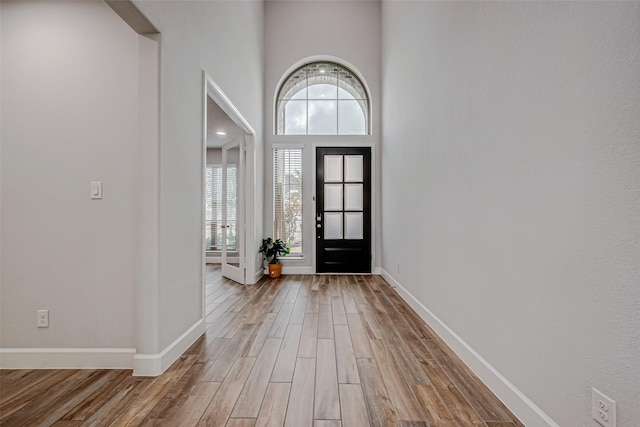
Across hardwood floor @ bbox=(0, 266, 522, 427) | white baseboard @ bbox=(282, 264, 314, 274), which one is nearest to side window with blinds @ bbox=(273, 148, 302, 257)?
white baseboard @ bbox=(282, 264, 314, 274)

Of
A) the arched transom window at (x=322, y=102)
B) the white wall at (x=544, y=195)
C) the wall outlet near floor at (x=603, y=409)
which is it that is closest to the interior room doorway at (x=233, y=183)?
the arched transom window at (x=322, y=102)

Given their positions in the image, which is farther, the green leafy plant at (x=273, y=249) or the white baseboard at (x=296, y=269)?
the white baseboard at (x=296, y=269)

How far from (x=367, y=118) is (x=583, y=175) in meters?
4.64

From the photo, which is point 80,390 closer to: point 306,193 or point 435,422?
point 435,422

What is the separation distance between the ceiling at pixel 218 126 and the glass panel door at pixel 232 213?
311 millimetres

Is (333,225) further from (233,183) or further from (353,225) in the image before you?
(233,183)

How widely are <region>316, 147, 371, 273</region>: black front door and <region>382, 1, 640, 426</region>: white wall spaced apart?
2.68m

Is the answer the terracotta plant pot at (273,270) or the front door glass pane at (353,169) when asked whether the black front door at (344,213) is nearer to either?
the front door glass pane at (353,169)

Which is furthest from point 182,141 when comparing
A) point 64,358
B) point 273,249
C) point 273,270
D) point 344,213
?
point 344,213

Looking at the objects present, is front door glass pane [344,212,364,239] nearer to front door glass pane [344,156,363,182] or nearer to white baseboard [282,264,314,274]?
front door glass pane [344,156,363,182]

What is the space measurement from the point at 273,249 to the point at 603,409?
4337mm

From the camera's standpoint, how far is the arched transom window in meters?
5.55

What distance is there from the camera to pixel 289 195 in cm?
549

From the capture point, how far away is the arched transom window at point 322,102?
5555mm
